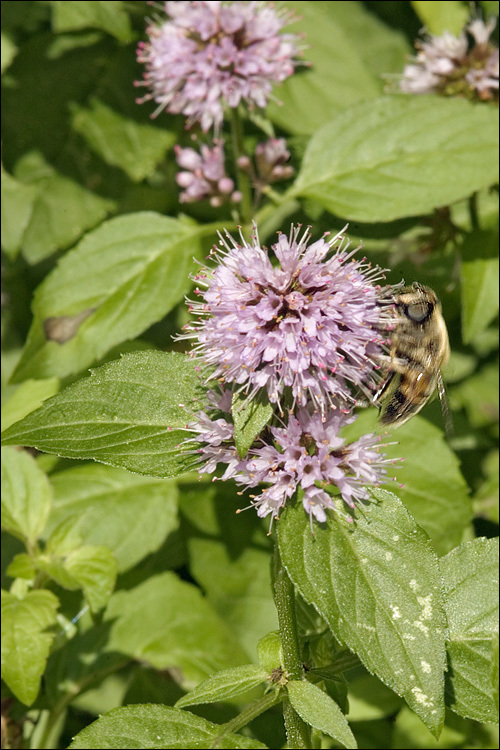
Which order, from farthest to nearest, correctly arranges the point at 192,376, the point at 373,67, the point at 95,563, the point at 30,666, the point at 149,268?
1. the point at 373,67
2. the point at 149,268
3. the point at 95,563
4. the point at 30,666
5. the point at 192,376

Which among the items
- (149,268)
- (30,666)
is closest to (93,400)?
(30,666)

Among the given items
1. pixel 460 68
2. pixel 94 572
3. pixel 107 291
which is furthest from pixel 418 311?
pixel 460 68

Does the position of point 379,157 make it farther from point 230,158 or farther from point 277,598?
point 277,598

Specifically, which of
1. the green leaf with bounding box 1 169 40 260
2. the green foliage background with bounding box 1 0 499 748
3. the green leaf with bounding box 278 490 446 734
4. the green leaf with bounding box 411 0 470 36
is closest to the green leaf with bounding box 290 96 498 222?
the green foliage background with bounding box 1 0 499 748

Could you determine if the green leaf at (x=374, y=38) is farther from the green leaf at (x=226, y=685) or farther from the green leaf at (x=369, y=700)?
the green leaf at (x=226, y=685)

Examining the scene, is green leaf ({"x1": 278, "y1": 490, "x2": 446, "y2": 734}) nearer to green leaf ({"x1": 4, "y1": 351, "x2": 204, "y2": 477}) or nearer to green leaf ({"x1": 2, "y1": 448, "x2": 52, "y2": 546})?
green leaf ({"x1": 4, "y1": 351, "x2": 204, "y2": 477})

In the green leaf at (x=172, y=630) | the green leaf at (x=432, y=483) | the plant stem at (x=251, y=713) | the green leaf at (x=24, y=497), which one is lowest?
the green leaf at (x=172, y=630)

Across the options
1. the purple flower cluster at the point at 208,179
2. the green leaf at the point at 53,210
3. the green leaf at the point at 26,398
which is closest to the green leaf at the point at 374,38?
the purple flower cluster at the point at 208,179
